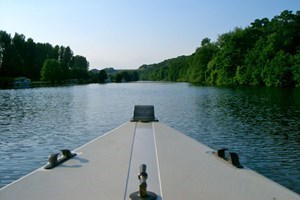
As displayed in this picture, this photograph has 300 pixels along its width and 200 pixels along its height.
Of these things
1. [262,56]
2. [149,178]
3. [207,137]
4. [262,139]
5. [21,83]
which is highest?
[262,56]

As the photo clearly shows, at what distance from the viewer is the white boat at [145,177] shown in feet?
13.8

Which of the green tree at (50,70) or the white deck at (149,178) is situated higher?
the green tree at (50,70)

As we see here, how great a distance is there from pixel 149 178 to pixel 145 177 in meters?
0.96

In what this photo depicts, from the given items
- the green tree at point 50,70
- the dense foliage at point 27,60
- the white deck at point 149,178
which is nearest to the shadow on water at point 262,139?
the white deck at point 149,178

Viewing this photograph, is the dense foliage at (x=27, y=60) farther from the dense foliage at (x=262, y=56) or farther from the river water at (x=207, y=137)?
the river water at (x=207, y=137)

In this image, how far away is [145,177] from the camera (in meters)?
3.96

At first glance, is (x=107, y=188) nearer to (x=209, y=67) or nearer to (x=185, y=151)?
(x=185, y=151)

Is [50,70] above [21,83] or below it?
above

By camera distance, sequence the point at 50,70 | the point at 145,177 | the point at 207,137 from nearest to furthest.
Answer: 1. the point at 145,177
2. the point at 207,137
3. the point at 50,70

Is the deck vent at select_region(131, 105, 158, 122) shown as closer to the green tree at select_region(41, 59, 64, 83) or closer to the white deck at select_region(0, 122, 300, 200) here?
the white deck at select_region(0, 122, 300, 200)

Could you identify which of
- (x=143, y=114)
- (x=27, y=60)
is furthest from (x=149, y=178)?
(x=27, y=60)

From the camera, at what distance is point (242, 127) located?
71.7 ft

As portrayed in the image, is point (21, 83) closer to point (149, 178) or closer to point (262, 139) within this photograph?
point (262, 139)

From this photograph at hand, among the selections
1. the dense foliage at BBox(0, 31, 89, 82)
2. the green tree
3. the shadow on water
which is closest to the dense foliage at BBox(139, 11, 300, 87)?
the shadow on water
